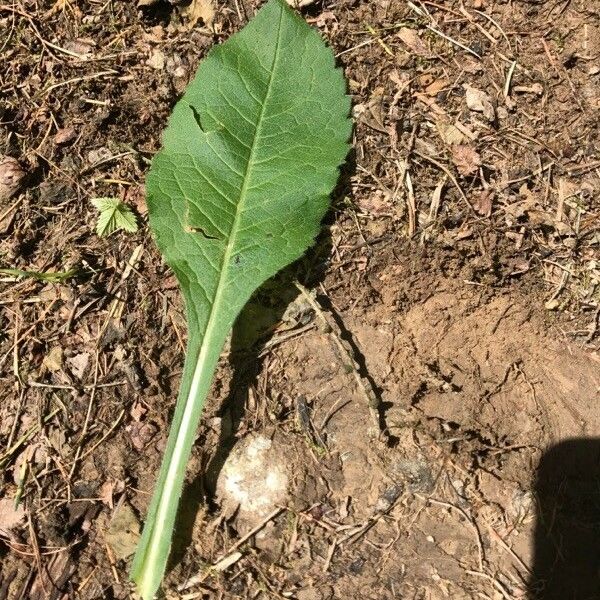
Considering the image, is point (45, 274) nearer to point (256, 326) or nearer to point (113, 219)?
point (113, 219)

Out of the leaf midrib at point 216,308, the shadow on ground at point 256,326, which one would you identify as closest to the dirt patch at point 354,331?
the shadow on ground at point 256,326

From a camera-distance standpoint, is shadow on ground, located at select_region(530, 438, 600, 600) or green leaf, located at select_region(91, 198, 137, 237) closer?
shadow on ground, located at select_region(530, 438, 600, 600)

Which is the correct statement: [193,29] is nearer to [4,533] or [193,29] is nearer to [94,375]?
[94,375]

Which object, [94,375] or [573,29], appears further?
[573,29]

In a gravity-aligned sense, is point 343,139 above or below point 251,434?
above

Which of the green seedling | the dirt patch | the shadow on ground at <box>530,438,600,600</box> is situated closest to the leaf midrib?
the dirt patch

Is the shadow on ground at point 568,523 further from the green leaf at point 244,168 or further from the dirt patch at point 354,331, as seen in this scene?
the green leaf at point 244,168

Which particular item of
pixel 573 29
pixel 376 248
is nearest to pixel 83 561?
pixel 376 248

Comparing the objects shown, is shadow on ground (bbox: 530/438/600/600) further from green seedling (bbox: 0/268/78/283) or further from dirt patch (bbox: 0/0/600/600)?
green seedling (bbox: 0/268/78/283)
